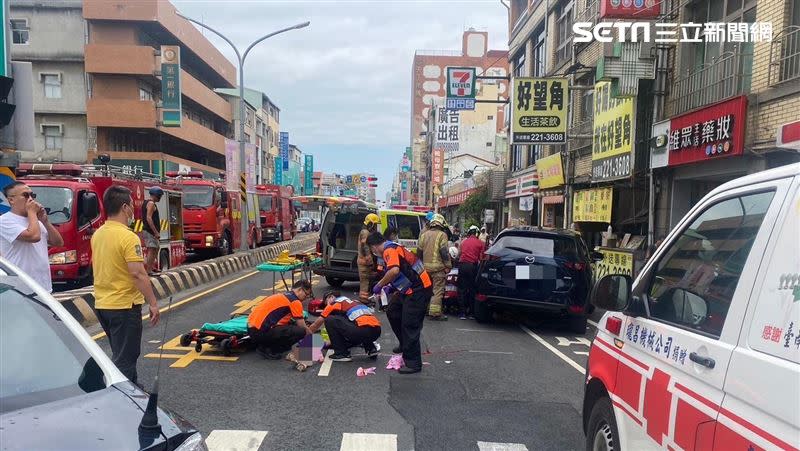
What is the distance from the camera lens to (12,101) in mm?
6039

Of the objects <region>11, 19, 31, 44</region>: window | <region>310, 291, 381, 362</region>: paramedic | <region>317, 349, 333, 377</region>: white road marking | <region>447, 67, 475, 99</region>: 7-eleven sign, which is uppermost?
<region>11, 19, 31, 44</region>: window

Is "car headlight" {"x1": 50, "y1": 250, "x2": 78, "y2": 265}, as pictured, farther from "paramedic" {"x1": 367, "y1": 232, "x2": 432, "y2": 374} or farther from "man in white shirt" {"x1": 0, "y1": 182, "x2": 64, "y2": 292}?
"paramedic" {"x1": 367, "y1": 232, "x2": 432, "y2": 374}

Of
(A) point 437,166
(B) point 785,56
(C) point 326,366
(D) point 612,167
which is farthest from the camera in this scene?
(A) point 437,166

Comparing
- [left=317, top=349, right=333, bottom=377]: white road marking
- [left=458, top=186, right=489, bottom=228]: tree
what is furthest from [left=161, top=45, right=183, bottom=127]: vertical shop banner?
[left=317, top=349, right=333, bottom=377]: white road marking

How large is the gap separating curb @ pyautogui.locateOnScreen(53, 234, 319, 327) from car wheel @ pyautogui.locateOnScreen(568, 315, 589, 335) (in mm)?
6032

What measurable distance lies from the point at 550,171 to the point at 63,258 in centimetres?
1570

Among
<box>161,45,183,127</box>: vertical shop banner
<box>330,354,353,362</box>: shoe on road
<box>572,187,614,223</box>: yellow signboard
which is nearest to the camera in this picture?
<box>330,354,353,362</box>: shoe on road

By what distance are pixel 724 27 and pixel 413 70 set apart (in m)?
104

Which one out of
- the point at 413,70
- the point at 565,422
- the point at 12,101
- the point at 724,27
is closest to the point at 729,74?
the point at 724,27

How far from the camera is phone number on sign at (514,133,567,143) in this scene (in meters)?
16.5

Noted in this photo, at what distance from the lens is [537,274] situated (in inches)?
318

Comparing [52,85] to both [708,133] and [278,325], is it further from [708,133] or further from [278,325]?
[708,133]

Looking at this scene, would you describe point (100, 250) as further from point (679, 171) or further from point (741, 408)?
point (679, 171)

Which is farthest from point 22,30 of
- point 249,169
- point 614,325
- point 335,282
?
point 614,325
